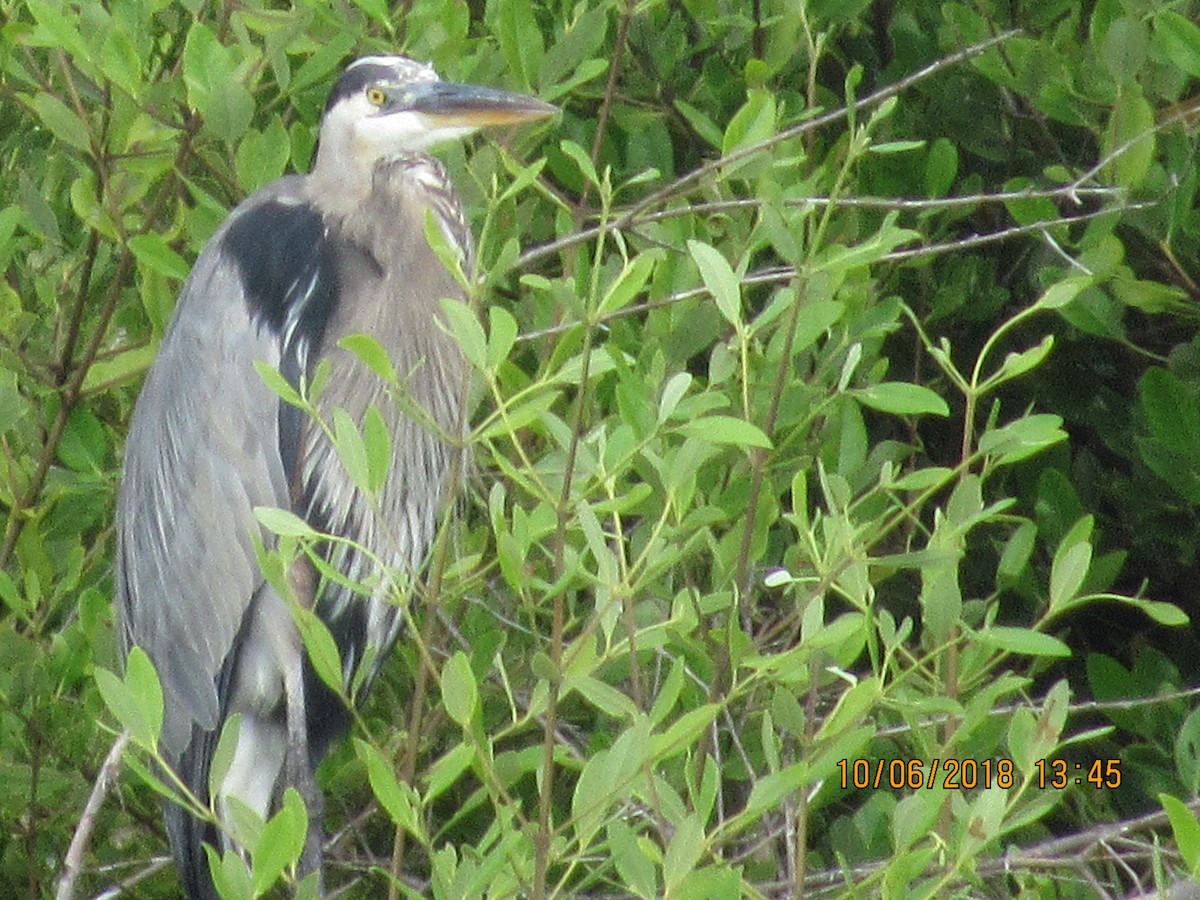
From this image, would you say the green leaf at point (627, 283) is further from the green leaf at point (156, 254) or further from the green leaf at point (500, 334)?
the green leaf at point (156, 254)

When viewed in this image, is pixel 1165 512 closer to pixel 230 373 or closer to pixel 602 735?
pixel 602 735

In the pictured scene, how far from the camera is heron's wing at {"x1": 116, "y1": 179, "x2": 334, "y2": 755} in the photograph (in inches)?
103

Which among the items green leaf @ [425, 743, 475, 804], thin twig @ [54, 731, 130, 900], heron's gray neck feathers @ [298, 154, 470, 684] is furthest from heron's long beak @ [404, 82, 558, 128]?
green leaf @ [425, 743, 475, 804]

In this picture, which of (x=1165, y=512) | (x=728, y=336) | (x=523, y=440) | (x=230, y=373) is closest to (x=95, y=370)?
(x=230, y=373)

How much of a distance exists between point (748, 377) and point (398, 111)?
1097 millimetres

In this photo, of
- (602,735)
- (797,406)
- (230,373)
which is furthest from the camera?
(230,373)

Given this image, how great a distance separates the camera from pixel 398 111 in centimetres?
248

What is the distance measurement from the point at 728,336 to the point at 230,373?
0.87 m

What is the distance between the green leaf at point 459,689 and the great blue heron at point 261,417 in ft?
4.42

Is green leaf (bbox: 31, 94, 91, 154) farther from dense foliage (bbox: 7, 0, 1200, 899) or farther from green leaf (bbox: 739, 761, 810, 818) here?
green leaf (bbox: 739, 761, 810, 818)

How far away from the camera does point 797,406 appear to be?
6.08ft

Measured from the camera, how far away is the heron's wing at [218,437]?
2615mm
